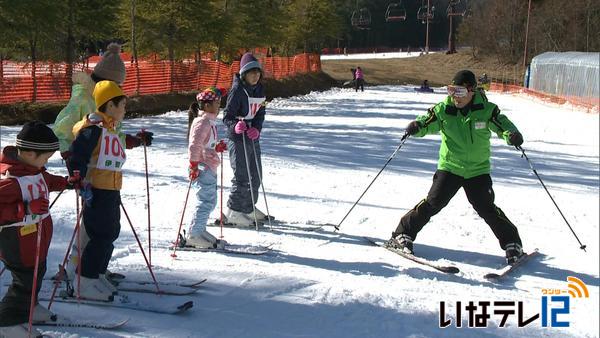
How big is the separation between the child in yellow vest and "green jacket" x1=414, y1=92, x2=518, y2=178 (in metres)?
2.82

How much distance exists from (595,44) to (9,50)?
80.1 feet

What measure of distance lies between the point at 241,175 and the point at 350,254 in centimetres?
157

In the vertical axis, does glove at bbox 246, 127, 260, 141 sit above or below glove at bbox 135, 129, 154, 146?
below

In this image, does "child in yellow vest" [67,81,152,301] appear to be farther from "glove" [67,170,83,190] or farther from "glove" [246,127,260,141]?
"glove" [246,127,260,141]

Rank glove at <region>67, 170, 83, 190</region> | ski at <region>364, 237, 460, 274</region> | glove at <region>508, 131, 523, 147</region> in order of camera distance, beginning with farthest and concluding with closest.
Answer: glove at <region>508, 131, 523, 147</region> → ski at <region>364, 237, 460, 274</region> → glove at <region>67, 170, 83, 190</region>

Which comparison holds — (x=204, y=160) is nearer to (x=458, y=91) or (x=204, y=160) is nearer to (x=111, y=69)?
(x=111, y=69)

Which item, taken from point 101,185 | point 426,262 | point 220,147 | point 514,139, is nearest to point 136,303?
point 101,185

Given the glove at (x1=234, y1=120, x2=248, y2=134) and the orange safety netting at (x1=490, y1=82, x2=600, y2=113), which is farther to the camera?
the orange safety netting at (x1=490, y1=82, x2=600, y2=113)

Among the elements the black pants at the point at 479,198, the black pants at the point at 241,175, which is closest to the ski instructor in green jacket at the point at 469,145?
the black pants at the point at 479,198

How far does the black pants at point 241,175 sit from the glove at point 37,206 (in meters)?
3.43

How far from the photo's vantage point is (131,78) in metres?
21.0

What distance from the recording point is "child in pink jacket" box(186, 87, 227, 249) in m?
5.38

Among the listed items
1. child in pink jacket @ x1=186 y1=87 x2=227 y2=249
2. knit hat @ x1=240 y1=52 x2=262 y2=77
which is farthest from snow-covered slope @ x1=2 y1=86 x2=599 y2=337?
knit hat @ x1=240 y1=52 x2=262 y2=77

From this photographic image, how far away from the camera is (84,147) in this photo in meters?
3.82
